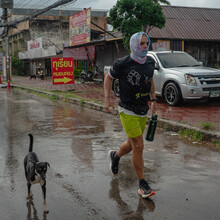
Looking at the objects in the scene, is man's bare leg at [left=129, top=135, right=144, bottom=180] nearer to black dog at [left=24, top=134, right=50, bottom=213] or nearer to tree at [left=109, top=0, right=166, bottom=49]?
black dog at [left=24, top=134, right=50, bottom=213]

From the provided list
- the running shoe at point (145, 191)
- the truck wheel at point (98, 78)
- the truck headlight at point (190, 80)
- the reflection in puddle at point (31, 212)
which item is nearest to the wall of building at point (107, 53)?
the truck wheel at point (98, 78)

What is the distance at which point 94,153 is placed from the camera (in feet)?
19.0

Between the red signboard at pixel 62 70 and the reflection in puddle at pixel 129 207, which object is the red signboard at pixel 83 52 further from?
the reflection in puddle at pixel 129 207

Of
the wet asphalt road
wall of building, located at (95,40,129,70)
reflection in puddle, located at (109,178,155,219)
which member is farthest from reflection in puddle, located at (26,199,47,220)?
wall of building, located at (95,40,129,70)

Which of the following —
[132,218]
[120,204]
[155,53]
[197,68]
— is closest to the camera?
[132,218]

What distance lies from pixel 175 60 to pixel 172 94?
5.13 ft

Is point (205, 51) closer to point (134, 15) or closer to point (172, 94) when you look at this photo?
point (134, 15)

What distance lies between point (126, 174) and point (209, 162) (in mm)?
1447

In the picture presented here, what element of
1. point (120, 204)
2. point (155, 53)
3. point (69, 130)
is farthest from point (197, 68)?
point (120, 204)

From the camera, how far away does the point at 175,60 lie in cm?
1159

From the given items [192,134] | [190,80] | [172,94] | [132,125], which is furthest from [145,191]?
[172,94]

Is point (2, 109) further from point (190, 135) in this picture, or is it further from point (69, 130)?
point (190, 135)

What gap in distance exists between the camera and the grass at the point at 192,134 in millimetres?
6688

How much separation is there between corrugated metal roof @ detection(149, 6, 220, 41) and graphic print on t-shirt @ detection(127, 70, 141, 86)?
1809cm
